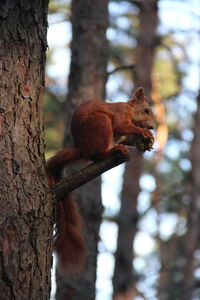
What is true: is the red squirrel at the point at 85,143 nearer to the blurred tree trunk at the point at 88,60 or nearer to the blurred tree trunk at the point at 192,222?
the blurred tree trunk at the point at 88,60

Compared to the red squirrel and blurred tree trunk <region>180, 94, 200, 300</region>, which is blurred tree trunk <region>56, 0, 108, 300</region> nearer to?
the red squirrel

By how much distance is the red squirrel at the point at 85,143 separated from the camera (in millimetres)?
3002

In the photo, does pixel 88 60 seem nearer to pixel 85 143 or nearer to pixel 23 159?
pixel 85 143

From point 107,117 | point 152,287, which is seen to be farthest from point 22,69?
point 152,287

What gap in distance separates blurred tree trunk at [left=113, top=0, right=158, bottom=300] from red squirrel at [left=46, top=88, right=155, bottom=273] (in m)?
2.37

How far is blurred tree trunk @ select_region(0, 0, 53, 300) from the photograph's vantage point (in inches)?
97.7

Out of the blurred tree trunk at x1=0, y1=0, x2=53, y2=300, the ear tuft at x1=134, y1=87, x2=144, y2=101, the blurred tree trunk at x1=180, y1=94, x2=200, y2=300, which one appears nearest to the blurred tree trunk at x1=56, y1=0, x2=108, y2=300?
the ear tuft at x1=134, y1=87, x2=144, y2=101

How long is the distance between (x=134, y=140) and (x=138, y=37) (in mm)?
3899

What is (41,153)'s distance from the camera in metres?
2.75

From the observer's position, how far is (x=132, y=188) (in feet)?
24.0

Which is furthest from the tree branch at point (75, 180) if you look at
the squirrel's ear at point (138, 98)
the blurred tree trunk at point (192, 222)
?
the blurred tree trunk at point (192, 222)

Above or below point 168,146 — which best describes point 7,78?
above

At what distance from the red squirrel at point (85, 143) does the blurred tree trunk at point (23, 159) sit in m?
0.31

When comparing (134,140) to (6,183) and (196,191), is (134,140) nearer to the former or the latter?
(6,183)
